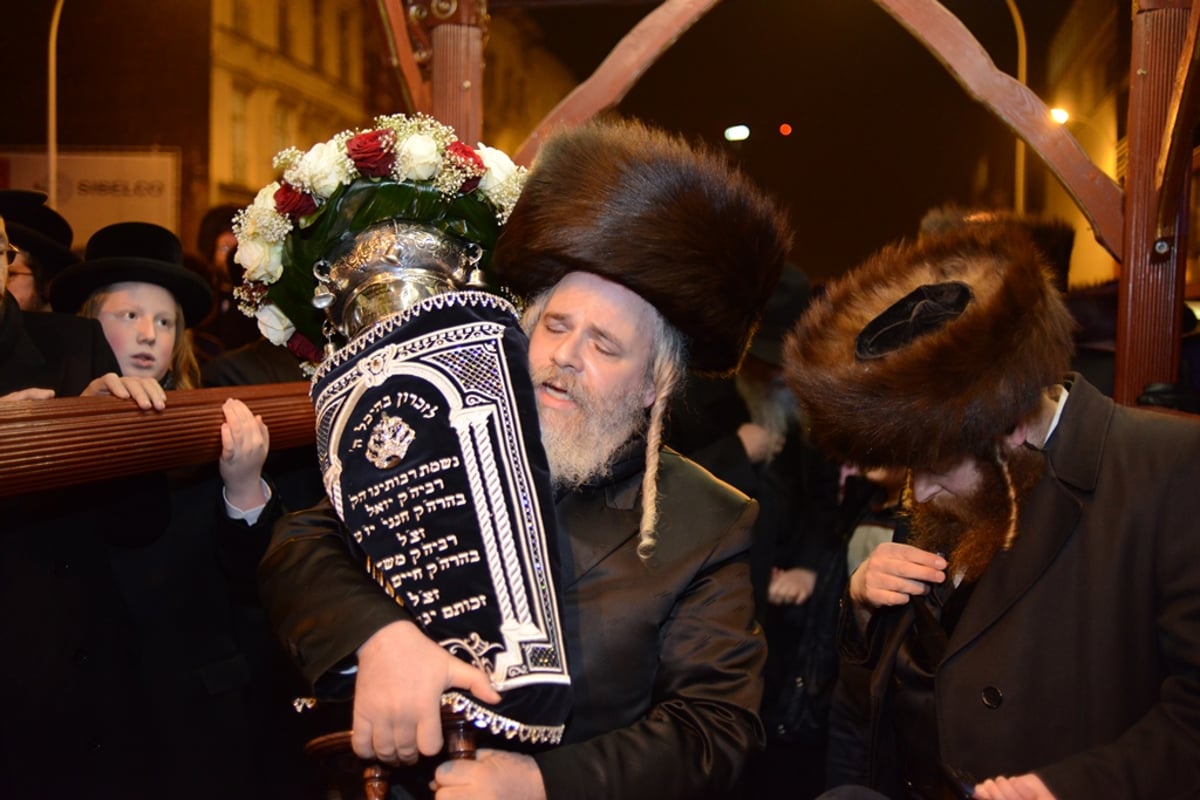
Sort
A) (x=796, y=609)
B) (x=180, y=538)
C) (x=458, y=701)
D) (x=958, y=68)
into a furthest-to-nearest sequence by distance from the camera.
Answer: (x=796, y=609) → (x=958, y=68) → (x=180, y=538) → (x=458, y=701)

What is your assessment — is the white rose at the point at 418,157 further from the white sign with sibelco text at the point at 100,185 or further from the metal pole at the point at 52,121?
the white sign with sibelco text at the point at 100,185

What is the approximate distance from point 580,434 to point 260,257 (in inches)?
30.8

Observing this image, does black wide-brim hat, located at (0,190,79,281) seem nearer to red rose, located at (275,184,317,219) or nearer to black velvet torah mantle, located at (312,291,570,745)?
red rose, located at (275,184,317,219)

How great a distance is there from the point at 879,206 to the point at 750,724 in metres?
6.44

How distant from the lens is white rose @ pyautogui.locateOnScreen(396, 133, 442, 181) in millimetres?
1879

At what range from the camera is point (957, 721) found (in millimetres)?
1702

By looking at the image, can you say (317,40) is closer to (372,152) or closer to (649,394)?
(372,152)

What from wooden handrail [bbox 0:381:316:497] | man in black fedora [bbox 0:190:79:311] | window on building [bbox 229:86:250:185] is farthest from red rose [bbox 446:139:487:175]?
window on building [bbox 229:86:250:185]

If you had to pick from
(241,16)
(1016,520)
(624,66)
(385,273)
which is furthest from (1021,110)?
(241,16)

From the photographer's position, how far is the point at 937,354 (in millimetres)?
1585

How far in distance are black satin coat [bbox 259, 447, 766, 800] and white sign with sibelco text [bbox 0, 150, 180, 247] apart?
8039 millimetres

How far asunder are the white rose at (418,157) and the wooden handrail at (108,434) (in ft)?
1.86

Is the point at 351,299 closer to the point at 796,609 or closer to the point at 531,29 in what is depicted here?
the point at 796,609

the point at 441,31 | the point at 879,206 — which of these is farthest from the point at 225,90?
the point at 441,31
